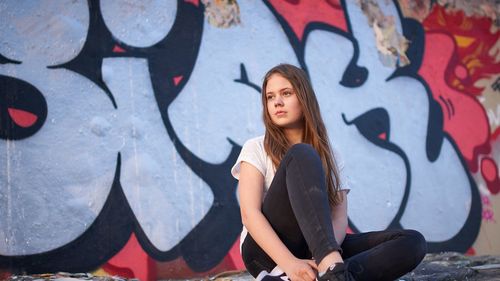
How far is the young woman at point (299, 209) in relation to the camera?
2.11 meters

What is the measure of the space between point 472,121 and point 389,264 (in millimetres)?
4057

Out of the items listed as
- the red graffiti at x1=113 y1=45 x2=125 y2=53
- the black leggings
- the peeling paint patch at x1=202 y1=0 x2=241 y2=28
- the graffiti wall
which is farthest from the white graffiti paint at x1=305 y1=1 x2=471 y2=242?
the black leggings

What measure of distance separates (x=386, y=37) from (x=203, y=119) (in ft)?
6.86

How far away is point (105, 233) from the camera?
4090 mm

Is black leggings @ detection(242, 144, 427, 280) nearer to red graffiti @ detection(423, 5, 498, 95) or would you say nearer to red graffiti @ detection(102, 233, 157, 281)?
red graffiti @ detection(102, 233, 157, 281)

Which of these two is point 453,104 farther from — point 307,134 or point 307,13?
point 307,134

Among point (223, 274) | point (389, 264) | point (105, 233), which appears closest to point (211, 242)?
point (223, 274)

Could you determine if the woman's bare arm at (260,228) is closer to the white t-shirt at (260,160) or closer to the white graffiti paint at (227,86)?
the white t-shirt at (260,160)

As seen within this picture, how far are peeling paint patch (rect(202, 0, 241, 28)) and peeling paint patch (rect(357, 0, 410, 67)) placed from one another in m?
1.32

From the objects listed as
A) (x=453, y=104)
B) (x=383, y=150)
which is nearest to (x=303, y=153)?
(x=383, y=150)

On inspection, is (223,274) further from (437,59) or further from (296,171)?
(437,59)

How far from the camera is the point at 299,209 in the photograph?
2143mm

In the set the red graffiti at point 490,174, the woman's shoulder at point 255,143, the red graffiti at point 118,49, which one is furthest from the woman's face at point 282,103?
the red graffiti at point 490,174

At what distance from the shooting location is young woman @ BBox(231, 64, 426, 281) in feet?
6.93
